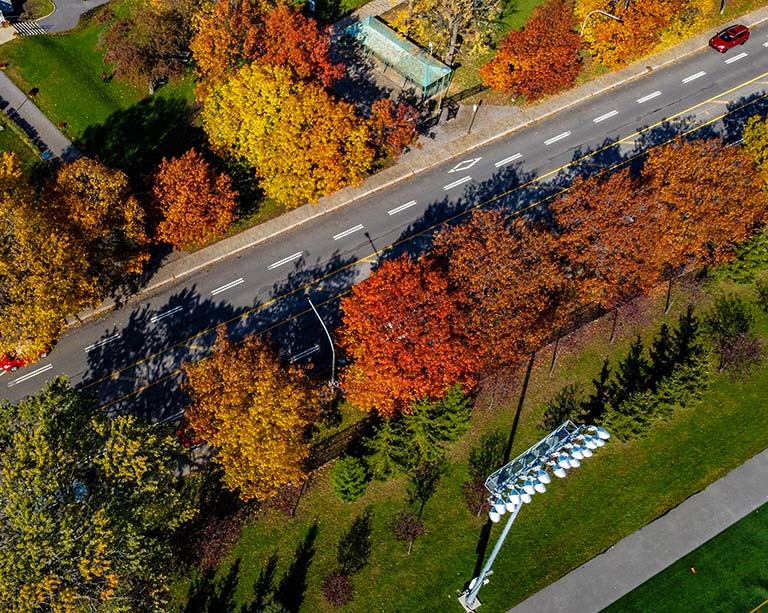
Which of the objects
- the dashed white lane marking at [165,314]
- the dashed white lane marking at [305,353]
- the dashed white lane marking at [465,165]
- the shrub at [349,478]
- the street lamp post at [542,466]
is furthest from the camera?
the dashed white lane marking at [465,165]

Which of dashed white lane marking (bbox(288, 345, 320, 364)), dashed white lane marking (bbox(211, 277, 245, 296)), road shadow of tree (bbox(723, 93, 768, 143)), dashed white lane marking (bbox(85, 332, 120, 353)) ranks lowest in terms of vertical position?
road shadow of tree (bbox(723, 93, 768, 143))

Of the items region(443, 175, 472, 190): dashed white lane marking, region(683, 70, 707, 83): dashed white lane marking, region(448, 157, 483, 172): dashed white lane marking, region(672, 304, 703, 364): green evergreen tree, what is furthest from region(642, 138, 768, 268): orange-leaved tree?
region(683, 70, 707, 83): dashed white lane marking

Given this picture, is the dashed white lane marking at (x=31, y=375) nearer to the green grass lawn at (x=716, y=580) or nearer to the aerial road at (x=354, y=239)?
the aerial road at (x=354, y=239)

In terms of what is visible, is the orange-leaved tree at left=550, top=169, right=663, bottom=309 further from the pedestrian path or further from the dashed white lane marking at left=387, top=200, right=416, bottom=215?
the pedestrian path

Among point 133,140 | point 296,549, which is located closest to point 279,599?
point 296,549

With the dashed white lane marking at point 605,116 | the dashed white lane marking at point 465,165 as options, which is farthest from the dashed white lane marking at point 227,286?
the dashed white lane marking at point 605,116

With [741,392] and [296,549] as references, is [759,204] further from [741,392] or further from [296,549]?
[296,549]
